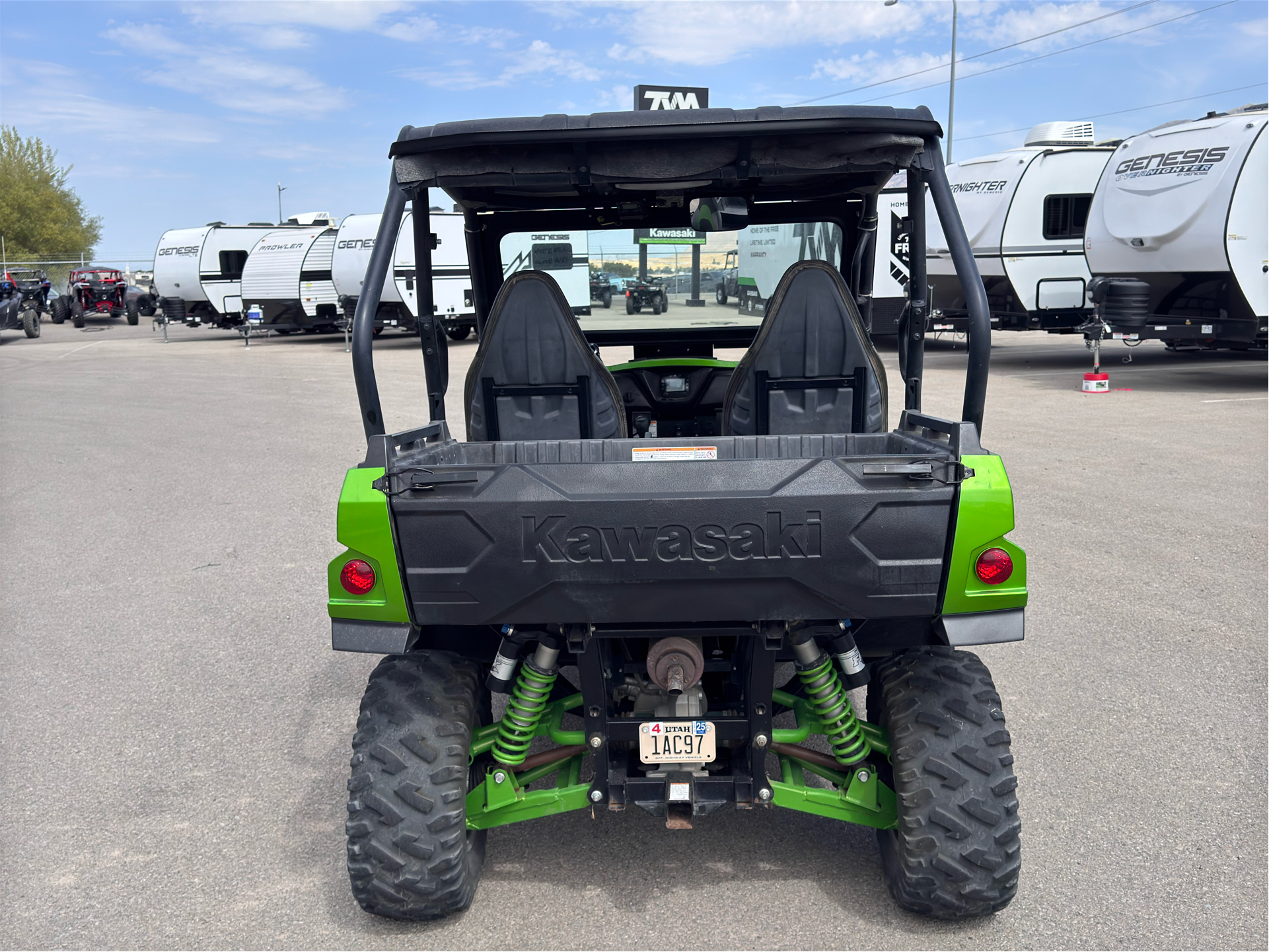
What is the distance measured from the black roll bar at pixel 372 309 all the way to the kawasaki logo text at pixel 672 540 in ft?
2.31

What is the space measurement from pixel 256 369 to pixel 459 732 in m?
20.9

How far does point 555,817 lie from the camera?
3.92 metres

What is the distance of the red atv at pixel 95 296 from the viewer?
137ft

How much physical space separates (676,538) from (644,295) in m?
3.27

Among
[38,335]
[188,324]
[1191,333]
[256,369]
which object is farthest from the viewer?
[188,324]

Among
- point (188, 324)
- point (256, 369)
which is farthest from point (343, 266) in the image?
point (188, 324)

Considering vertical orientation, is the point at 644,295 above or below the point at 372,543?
above

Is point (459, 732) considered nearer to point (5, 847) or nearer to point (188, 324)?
point (5, 847)

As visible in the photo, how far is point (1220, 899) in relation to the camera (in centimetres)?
326

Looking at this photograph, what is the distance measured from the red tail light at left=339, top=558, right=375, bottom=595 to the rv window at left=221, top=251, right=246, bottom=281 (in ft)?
109

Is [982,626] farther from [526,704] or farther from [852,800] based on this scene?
[526,704]

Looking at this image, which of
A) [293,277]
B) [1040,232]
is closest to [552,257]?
[1040,232]

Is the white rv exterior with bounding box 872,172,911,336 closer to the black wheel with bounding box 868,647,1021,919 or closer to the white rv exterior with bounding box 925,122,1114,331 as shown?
the white rv exterior with bounding box 925,122,1114,331

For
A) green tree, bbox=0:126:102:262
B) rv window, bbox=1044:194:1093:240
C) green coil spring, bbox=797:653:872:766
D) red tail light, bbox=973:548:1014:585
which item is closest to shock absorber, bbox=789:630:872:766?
green coil spring, bbox=797:653:872:766
